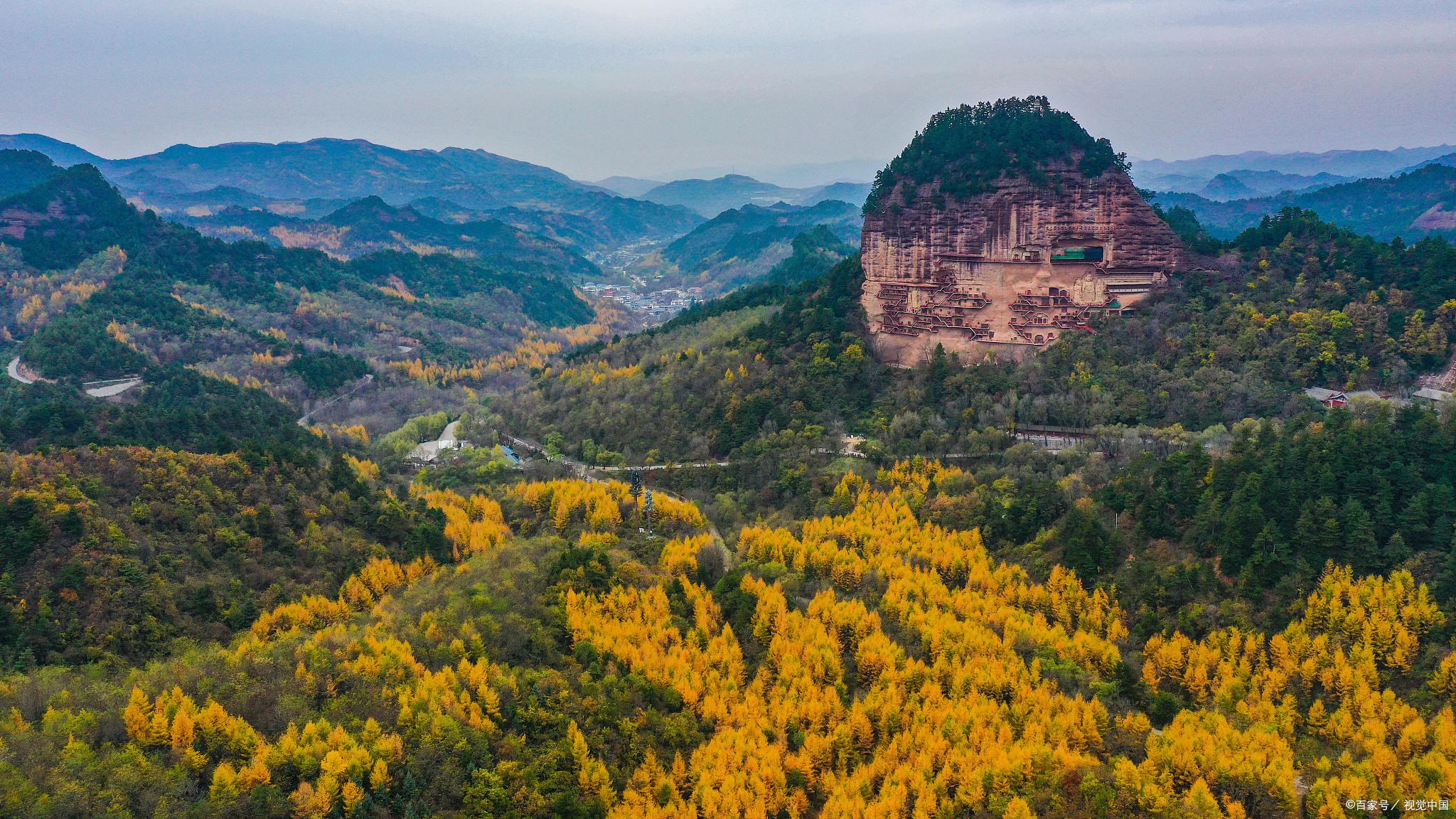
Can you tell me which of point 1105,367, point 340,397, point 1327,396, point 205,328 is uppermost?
point 205,328

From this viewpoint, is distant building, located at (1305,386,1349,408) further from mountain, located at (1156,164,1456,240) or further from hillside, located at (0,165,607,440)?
mountain, located at (1156,164,1456,240)

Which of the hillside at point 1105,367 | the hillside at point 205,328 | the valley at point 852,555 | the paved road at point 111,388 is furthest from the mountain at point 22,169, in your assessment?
the hillside at point 1105,367

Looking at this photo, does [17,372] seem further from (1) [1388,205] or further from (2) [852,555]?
(1) [1388,205]

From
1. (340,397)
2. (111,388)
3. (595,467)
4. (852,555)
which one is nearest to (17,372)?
(111,388)

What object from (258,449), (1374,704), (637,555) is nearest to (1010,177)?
(637,555)

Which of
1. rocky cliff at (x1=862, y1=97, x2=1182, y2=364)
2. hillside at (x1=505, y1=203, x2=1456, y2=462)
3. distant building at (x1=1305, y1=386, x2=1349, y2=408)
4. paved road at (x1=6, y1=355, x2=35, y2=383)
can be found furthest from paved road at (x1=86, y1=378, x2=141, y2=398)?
distant building at (x1=1305, y1=386, x2=1349, y2=408)

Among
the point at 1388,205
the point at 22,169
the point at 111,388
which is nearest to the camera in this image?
the point at 111,388

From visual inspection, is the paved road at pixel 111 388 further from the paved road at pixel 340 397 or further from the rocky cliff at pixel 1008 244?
the rocky cliff at pixel 1008 244
